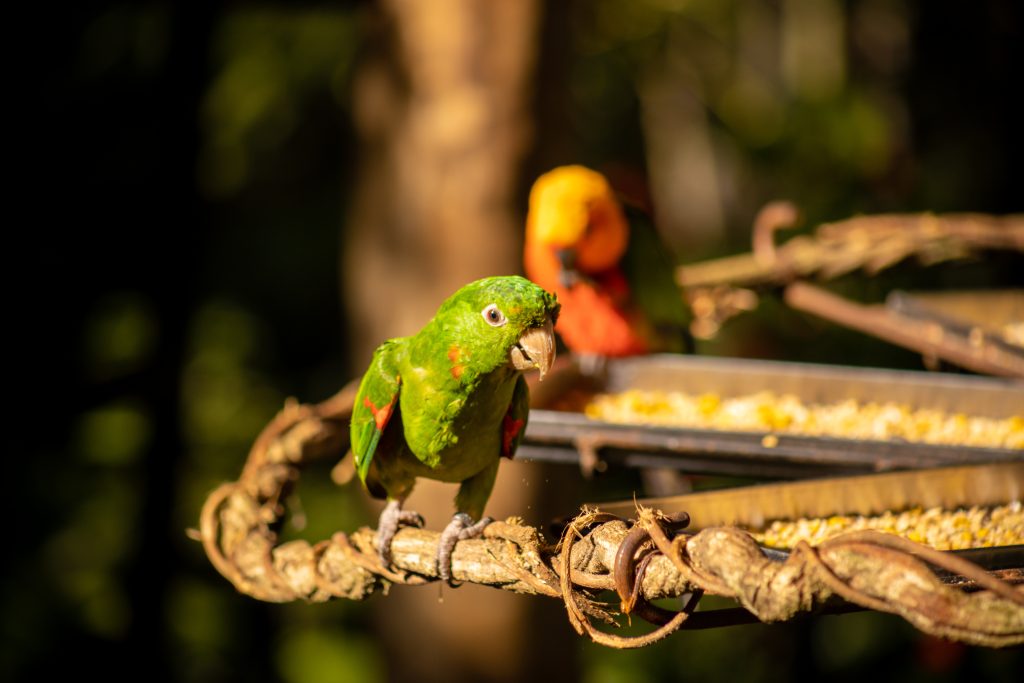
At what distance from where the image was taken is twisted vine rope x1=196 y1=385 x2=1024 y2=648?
896mm

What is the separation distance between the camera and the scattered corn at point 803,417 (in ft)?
6.59

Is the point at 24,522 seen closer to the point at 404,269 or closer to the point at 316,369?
the point at 316,369

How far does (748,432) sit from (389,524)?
764 mm

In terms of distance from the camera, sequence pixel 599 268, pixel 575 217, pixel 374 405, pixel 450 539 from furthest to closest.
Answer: pixel 599 268, pixel 575 217, pixel 374 405, pixel 450 539

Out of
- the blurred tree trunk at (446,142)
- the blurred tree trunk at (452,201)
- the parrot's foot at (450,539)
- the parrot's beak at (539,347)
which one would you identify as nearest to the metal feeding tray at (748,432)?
the parrot's foot at (450,539)

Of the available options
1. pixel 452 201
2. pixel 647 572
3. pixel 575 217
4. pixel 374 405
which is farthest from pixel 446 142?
pixel 647 572

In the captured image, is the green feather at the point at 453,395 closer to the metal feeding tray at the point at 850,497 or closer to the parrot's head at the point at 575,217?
the metal feeding tray at the point at 850,497

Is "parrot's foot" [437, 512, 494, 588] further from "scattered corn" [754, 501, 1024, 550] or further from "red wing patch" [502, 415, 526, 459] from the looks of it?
"scattered corn" [754, 501, 1024, 550]

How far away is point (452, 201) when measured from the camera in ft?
11.2

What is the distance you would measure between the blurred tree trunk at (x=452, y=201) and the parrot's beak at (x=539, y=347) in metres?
2.04

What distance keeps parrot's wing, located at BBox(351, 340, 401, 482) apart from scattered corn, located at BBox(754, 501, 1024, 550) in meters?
0.61

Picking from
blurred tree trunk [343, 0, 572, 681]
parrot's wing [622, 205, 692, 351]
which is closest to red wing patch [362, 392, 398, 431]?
parrot's wing [622, 205, 692, 351]

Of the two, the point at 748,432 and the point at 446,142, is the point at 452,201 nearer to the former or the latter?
the point at 446,142

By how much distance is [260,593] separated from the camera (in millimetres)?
1544
